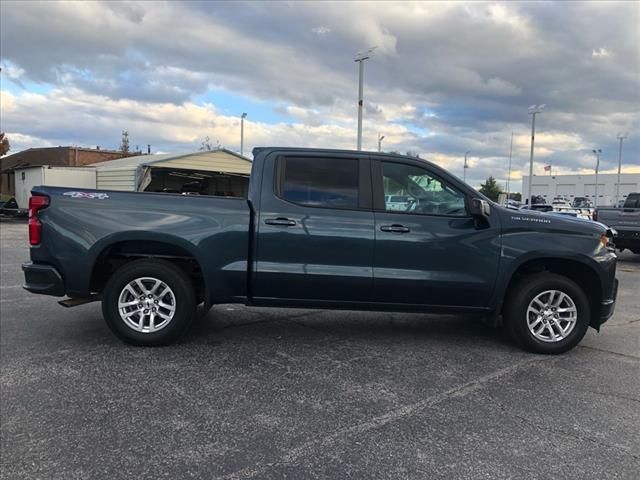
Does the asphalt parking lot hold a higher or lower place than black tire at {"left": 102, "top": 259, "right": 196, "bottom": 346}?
lower

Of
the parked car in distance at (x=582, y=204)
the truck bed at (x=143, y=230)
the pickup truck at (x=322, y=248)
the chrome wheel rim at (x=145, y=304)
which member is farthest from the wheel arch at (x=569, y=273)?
the parked car in distance at (x=582, y=204)

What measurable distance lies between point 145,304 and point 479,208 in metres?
3.26

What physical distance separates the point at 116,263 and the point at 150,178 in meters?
22.1

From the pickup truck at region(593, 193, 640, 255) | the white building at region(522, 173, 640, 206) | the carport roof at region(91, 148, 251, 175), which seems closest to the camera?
the pickup truck at region(593, 193, 640, 255)

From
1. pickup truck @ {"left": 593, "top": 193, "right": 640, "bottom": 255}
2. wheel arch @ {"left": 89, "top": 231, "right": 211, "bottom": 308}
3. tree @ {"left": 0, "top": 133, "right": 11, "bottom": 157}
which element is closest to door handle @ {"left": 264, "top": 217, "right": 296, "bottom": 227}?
wheel arch @ {"left": 89, "top": 231, "right": 211, "bottom": 308}

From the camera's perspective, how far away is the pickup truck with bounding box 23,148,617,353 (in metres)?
5.14

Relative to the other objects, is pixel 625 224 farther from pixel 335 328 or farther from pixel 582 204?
pixel 582 204

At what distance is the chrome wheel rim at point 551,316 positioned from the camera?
5.34 metres

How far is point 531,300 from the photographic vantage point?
5312mm

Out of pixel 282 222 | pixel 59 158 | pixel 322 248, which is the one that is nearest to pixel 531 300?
pixel 322 248

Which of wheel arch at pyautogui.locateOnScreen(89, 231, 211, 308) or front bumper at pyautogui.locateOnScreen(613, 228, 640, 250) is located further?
front bumper at pyautogui.locateOnScreen(613, 228, 640, 250)

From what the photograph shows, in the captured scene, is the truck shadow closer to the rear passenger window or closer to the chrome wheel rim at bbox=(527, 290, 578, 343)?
the chrome wheel rim at bbox=(527, 290, 578, 343)

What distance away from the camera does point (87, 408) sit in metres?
3.88

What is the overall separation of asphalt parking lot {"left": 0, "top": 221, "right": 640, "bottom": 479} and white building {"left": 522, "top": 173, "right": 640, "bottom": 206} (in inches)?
3787
